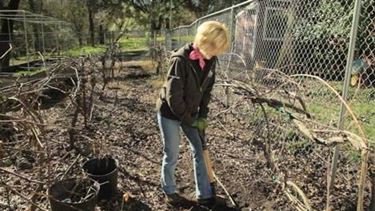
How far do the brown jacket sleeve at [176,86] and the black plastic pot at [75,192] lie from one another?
2.98 ft

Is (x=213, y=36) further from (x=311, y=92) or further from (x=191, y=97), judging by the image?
(x=311, y=92)

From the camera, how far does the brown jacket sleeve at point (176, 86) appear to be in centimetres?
330

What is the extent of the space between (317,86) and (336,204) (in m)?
2.11

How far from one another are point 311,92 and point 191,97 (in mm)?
2450

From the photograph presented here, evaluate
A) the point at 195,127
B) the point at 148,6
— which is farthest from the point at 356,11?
the point at 148,6

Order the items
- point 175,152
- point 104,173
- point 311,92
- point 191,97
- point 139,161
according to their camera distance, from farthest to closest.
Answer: point 311,92, point 139,161, point 104,173, point 175,152, point 191,97

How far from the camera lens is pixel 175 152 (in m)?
3.65

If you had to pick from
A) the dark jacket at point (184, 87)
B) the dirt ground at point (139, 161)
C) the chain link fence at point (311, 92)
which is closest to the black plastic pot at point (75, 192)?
the dirt ground at point (139, 161)

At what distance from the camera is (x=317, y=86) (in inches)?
209

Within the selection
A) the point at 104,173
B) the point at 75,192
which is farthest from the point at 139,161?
the point at 75,192

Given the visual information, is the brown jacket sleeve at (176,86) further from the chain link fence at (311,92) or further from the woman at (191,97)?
the chain link fence at (311,92)

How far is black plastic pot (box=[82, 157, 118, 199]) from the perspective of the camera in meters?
3.69

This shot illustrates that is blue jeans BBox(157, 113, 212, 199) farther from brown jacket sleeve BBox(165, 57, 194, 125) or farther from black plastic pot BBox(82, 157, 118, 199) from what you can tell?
black plastic pot BBox(82, 157, 118, 199)

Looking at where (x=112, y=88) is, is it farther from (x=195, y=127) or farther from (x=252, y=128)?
(x=195, y=127)
